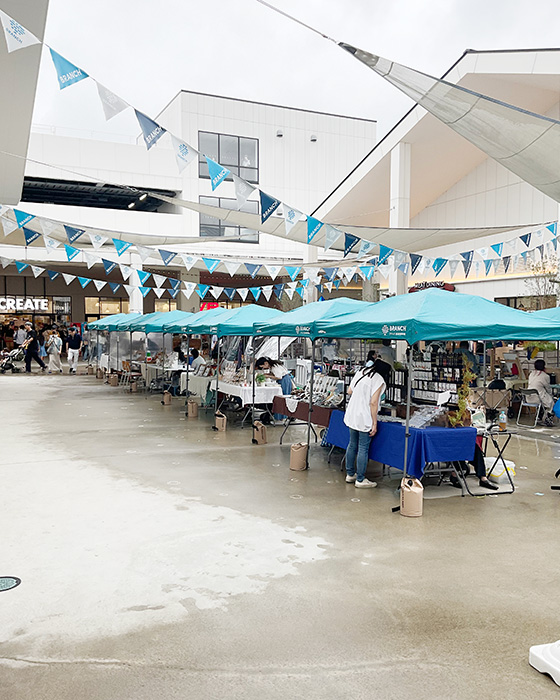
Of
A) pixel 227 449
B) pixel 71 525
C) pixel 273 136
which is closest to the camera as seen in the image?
pixel 71 525

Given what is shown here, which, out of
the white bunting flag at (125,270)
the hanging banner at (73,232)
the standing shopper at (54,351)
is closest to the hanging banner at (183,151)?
the hanging banner at (73,232)

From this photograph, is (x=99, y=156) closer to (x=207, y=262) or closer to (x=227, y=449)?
(x=207, y=262)

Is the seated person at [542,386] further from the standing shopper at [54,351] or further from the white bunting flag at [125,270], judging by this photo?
the standing shopper at [54,351]

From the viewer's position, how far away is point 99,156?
27297 mm

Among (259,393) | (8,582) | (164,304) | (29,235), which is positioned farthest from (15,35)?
(164,304)

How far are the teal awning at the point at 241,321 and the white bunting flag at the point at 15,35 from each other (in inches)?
257

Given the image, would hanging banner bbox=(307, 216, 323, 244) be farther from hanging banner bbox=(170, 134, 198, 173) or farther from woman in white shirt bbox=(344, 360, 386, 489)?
woman in white shirt bbox=(344, 360, 386, 489)

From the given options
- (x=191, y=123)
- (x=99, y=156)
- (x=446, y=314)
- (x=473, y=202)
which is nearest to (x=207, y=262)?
(x=473, y=202)

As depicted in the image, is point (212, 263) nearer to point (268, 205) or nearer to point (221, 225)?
point (268, 205)

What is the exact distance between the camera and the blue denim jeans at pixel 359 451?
24.2 feet

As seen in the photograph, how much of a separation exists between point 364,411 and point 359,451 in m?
0.55

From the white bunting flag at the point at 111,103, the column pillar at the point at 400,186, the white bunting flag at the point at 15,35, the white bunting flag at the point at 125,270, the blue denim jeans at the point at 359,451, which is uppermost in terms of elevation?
the column pillar at the point at 400,186

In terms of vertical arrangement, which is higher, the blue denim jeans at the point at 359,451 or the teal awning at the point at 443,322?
the teal awning at the point at 443,322

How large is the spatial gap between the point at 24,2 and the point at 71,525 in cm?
517
